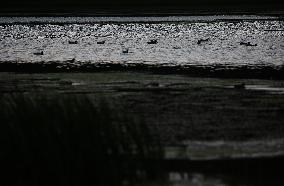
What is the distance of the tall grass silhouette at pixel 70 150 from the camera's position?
6715 mm

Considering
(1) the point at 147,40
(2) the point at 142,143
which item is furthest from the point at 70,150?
(1) the point at 147,40

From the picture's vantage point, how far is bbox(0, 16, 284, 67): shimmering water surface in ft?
70.1

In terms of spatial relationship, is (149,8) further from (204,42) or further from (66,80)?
(66,80)

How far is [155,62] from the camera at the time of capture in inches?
792

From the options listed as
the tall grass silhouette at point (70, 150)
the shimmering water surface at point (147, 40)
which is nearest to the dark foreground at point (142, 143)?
the tall grass silhouette at point (70, 150)

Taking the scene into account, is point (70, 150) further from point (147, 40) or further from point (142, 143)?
point (147, 40)

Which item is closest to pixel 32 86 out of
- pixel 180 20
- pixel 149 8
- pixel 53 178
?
pixel 53 178

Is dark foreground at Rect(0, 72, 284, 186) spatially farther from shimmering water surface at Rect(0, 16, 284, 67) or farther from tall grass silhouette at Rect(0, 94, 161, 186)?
shimmering water surface at Rect(0, 16, 284, 67)

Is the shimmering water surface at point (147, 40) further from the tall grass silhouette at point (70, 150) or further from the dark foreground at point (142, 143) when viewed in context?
the tall grass silhouette at point (70, 150)

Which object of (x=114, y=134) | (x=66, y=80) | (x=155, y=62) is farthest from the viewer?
(x=155, y=62)

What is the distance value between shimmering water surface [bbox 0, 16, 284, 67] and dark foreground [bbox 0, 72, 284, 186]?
348 inches

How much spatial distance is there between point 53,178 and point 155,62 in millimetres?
13743

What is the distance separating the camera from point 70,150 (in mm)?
6953

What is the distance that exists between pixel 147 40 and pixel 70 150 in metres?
21.9
